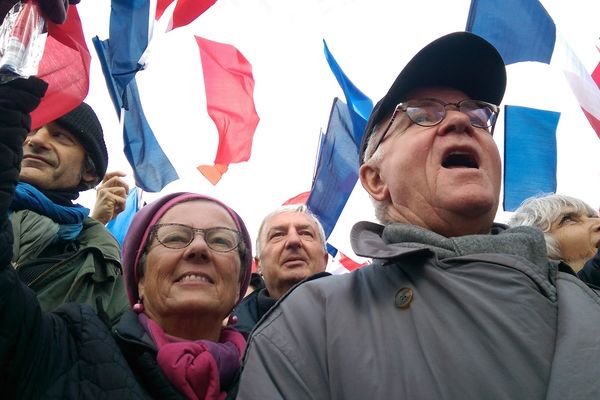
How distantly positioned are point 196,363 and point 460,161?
3.70 ft

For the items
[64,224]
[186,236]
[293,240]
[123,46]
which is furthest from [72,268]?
[123,46]

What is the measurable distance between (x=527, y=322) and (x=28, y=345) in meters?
1.27

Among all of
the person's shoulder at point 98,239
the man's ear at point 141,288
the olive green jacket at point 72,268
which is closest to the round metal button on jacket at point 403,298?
the man's ear at point 141,288

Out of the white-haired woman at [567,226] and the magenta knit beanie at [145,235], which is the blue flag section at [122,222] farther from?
the white-haired woman at [567,226]

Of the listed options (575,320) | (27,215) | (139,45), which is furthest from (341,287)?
(139,45)

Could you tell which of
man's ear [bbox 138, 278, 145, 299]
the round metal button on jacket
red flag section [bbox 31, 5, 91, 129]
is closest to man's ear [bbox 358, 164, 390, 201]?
the round metal button on jacket

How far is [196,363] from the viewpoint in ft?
6.15

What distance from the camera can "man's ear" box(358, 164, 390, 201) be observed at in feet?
A: 6.69

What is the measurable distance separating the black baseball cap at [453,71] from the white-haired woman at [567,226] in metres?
1.45

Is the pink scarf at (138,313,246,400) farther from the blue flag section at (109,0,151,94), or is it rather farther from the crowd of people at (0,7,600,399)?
the blue flag section at (109,0,151,94)

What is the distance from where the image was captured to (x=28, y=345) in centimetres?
153

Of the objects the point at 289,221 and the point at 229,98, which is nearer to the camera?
the point at 289,221

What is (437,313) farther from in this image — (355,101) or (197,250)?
(355,101)

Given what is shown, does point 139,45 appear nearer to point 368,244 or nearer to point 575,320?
point 368,244
